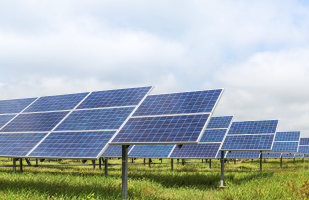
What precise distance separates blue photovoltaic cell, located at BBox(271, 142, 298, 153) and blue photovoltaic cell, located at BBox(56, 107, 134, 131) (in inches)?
1062

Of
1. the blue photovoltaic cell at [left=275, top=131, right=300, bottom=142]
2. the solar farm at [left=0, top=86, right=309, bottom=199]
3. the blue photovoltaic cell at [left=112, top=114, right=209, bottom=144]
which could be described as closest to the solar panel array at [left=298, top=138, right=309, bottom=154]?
the blue photovoltaic cell at [left=275, top=131, right=300, bottom=142]

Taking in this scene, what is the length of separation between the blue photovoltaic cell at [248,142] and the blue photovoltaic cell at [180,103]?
7.42 metres

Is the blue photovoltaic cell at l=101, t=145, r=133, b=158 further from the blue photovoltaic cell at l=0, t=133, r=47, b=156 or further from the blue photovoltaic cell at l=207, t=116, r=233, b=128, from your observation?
the blue photovoltaic cell at l=0, t=133, r=47, b=156

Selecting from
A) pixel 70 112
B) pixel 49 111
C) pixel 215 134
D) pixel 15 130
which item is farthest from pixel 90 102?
pixel 215 134

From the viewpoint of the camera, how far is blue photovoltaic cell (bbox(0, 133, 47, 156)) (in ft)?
42.1

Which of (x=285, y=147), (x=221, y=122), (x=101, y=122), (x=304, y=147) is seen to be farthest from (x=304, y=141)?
(x=101, y=122)

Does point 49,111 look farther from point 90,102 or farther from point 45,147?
point 45,147

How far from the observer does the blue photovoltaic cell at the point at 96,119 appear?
501 inches

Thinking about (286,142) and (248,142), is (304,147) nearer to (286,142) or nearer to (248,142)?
(286,142)

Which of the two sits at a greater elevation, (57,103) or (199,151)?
(57,103)

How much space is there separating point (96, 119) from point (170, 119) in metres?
3.69

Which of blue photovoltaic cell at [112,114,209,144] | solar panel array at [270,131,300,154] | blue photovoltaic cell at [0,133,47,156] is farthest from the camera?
solar panel array at [270,131,300,154]

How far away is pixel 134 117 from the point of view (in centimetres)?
1285

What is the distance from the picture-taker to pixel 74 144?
12.1m
